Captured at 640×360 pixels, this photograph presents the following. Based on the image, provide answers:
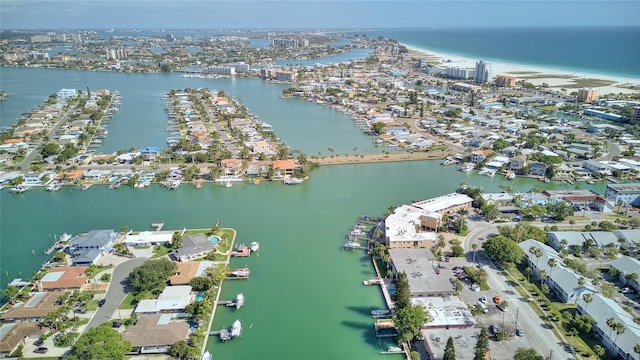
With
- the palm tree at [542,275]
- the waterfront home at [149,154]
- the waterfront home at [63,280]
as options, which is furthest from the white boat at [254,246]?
the waterfront home at [149,154]

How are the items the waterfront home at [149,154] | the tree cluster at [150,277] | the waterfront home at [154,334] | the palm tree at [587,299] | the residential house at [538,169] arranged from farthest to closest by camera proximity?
the waterfront home at [149,154], the residential house at [538,169], the tree cluster at [150,277], the palm tree at [587,299], the waterfront home at [154,334]

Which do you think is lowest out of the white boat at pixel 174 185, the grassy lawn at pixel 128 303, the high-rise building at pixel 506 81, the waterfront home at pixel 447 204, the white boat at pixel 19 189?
the grassy lawn at pixel 128 303

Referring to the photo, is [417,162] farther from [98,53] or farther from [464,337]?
[98,53]

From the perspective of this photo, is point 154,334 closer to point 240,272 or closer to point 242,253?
point 240,272

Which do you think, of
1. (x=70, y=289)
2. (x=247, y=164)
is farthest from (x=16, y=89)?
(x=70, y=289)

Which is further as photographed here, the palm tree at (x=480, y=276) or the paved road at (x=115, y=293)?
the palm tree at (x=480, y=276)

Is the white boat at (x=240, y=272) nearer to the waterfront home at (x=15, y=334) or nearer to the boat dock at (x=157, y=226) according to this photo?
the boat dock at (x=157, y=226)

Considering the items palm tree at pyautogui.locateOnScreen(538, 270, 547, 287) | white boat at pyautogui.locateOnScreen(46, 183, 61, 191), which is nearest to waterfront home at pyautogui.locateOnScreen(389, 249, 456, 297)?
palm tree at pyautogui.locateOnScreen(538, 270, 547, 287)

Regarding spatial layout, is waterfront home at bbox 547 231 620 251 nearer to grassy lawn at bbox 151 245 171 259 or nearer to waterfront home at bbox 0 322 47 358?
grassy lawn at bbox 151 245 171 259
